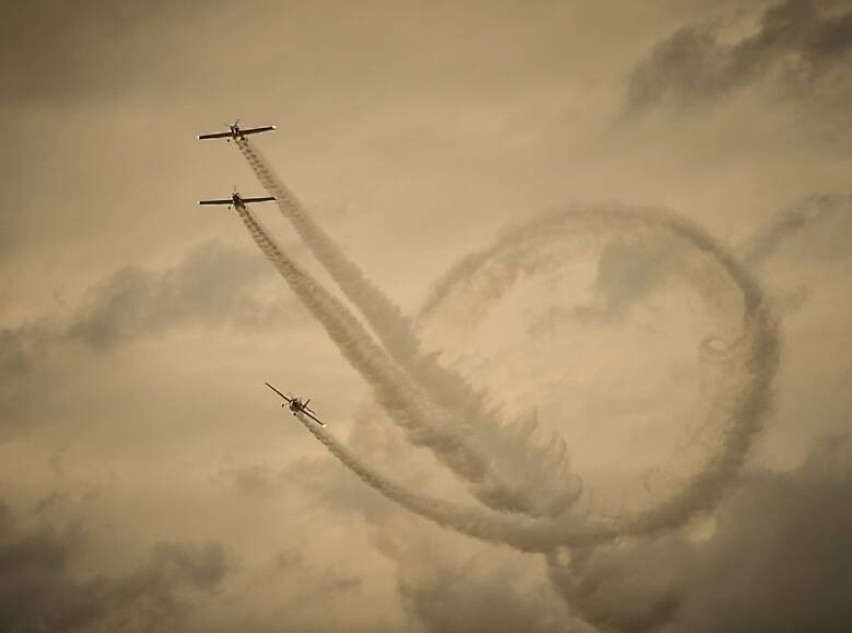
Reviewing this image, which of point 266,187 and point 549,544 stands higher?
point 266,187

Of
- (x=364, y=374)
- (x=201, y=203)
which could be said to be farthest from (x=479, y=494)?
(x=201, y=203)

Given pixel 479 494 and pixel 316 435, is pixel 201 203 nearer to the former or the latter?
pixel 316 435

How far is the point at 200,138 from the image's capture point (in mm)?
158750

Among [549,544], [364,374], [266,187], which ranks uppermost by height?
[266,187]

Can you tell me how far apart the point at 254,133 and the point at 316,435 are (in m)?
34.2

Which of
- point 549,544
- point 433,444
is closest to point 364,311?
point 433,444

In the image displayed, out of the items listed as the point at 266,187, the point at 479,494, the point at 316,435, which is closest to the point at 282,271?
the point at 266,187

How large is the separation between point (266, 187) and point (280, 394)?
28.2 metres

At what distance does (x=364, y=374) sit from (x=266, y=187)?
22.7m

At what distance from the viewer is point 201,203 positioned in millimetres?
163250

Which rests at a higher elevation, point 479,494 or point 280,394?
point 280,394

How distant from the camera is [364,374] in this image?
159 meters

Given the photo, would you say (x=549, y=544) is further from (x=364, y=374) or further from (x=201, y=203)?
(x=201, y=203)

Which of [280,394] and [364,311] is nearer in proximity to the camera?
[364,311]
